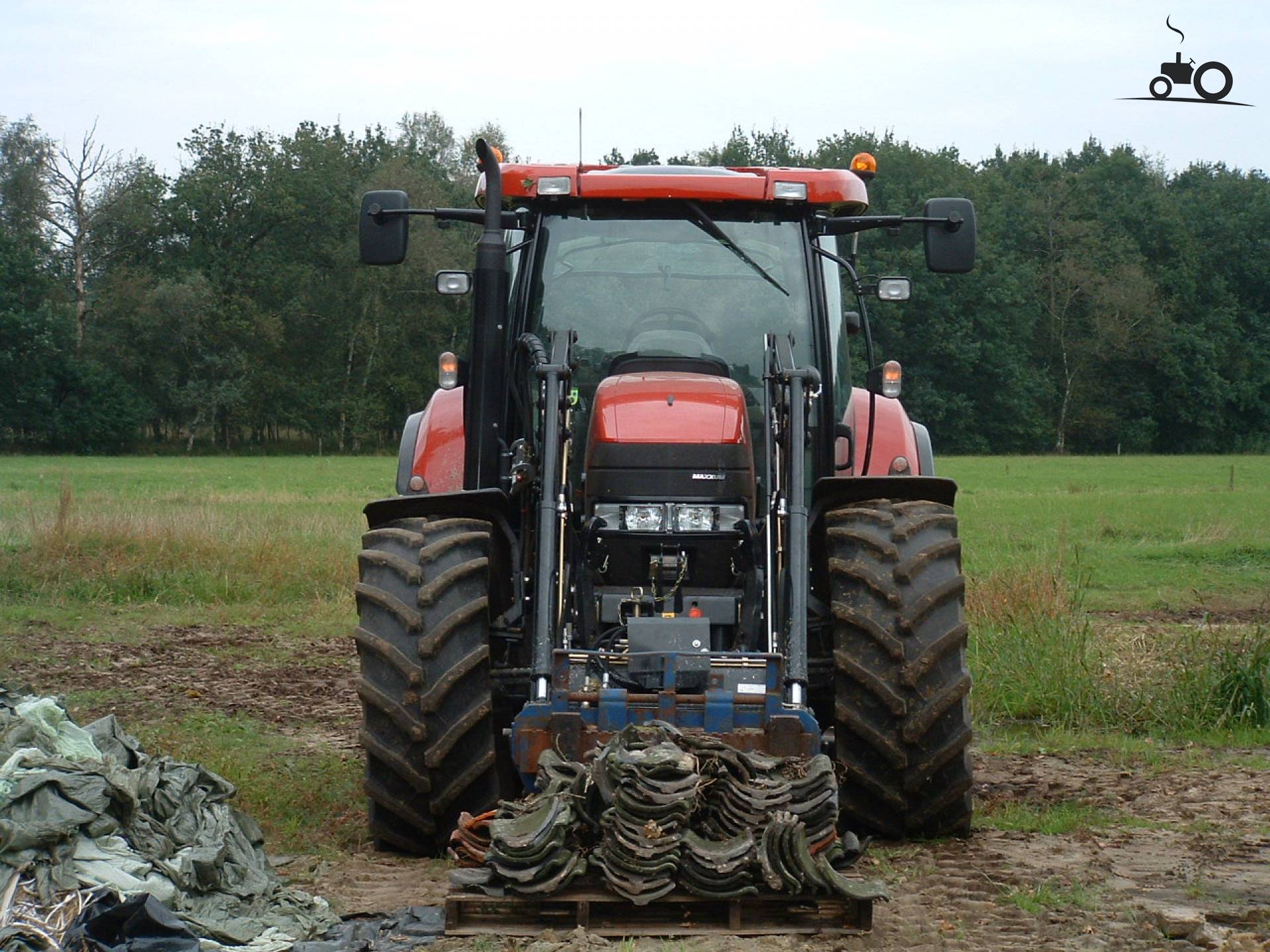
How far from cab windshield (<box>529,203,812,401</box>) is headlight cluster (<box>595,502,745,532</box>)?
0.78 m

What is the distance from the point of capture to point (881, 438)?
22.9ft

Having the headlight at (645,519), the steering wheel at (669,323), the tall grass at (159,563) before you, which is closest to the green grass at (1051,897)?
the headlight at (645,519)

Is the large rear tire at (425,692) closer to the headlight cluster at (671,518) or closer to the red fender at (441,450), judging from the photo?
the headlight cluster at (671,518)

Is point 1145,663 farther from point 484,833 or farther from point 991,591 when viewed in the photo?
point 484,833

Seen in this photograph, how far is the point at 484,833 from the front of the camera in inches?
195

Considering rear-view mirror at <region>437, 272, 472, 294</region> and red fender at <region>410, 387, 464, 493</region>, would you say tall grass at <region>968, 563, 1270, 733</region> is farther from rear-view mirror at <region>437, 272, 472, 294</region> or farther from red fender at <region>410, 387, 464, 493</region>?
rear-view mirror at <region>437, 272, 472, 294</region>

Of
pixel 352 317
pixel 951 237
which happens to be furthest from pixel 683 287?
pixel 352 317

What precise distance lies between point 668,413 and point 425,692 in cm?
141

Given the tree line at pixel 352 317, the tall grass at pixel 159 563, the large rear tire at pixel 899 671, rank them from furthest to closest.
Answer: the tree line at pixel 352 317 < the tall grass at pixel 159 563 < the large rear tire at pixel 899 671

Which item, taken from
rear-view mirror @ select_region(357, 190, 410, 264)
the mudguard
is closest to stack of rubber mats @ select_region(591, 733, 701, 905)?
the mudguard

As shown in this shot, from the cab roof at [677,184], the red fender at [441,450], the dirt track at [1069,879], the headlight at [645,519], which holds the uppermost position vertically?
the cab roof at [677,184]

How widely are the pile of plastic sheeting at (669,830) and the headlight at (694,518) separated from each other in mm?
1137

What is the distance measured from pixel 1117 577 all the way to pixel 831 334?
421 inches

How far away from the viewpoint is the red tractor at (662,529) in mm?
5293
